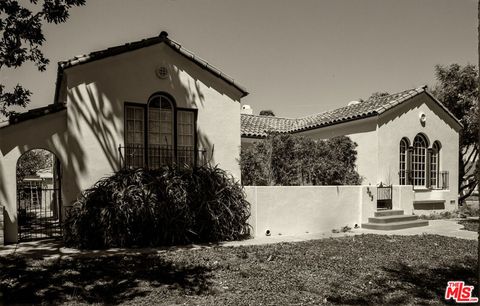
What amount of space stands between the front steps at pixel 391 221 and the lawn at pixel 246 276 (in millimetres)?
3649

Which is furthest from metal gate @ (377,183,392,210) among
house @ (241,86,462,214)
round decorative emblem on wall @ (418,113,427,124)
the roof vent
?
the roof vent

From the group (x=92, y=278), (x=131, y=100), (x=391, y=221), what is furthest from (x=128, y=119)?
(x=391, y=221)

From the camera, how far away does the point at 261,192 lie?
11492mm

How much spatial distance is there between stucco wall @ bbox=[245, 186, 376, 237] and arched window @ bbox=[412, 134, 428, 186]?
491 centimetres

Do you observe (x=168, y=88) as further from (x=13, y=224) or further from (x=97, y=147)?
(x=13, y=224)

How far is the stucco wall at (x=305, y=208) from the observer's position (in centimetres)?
1154

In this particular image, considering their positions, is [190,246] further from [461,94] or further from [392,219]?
[461,94]

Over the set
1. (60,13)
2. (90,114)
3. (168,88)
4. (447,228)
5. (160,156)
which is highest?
(60,13)

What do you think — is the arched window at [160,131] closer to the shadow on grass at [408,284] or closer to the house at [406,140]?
the house at [406,140]

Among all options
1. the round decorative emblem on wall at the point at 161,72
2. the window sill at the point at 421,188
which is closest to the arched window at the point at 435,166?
the window sill at the point at 421,188

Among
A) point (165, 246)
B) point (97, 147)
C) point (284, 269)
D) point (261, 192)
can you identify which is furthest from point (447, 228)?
point (97, 147)

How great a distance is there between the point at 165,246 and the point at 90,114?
4.78 metres

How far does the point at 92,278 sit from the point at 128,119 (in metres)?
6.04

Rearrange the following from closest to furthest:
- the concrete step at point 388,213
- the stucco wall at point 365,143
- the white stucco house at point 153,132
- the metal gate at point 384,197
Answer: the white stucco house at point 153,132
the concrete step at point 388,213
the metal gate at point 384,197
the stucco wall at point 365,143
